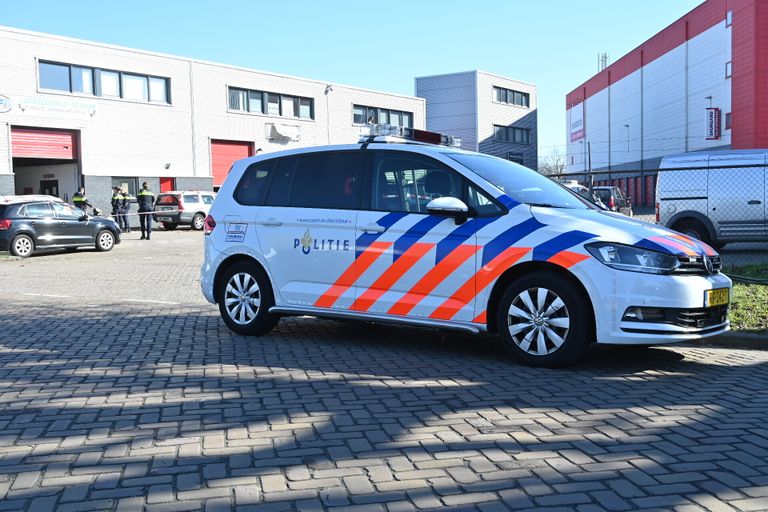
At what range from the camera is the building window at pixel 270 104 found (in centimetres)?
4081

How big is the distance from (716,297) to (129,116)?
110 ft

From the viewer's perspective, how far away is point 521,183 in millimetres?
6859

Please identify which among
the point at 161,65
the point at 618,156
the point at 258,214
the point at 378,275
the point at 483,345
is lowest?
the point at 483,345

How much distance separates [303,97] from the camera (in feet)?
145

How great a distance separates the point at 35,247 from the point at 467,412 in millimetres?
17557

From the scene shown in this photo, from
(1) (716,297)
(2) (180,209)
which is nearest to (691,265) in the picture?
(1) (716,297)

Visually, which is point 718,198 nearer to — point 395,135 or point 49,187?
point 395,135

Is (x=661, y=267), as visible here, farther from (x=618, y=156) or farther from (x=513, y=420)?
(x=618, y=156)

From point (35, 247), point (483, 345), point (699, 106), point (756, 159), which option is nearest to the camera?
point (483, 345)

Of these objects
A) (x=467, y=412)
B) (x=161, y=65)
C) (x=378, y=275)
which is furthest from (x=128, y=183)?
(x=467, y=412)

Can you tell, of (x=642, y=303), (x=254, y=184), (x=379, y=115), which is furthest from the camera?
(x=379, y=115)

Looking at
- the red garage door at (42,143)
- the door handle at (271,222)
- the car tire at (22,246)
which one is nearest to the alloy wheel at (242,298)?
the door handle at (271,222)

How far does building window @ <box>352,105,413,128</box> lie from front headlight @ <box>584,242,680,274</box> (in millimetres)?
40525

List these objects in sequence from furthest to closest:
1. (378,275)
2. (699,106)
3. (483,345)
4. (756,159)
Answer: (699,106)
(756,159)
(483,345)
(378,275)
